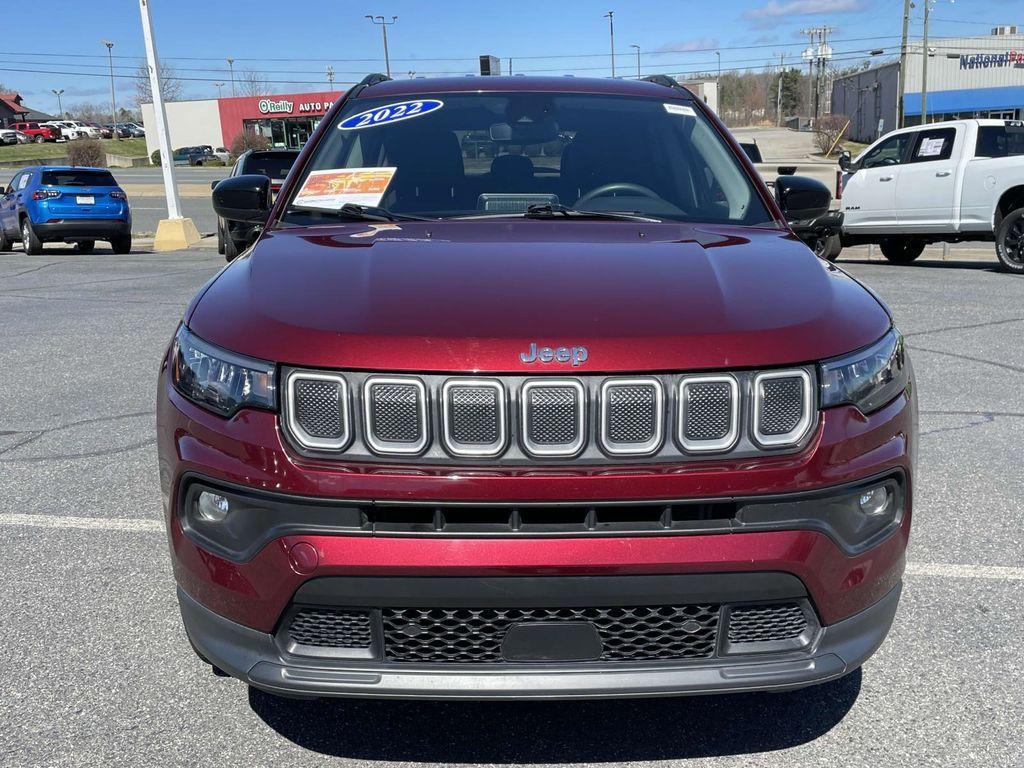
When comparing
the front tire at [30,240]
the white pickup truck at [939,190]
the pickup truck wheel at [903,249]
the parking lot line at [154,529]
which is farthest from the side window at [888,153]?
the front tire at [30,240]

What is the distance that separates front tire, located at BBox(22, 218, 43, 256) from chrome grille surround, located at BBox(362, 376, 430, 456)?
18.1 metres

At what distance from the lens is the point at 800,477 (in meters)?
2.23

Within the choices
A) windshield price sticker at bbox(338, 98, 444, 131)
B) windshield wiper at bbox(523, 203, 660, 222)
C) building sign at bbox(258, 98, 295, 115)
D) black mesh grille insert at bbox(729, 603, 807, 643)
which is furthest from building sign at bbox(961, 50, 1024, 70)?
black mesh grille insert at bbox(729, 603, 807, 643)

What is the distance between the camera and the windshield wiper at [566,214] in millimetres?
3424

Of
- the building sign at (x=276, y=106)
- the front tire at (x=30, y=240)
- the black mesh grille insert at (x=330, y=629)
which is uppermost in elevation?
the building sign at (x=276, y=106)

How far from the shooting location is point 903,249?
14555mm

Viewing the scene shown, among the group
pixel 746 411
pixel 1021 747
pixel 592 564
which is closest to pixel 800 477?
pixel 746 411

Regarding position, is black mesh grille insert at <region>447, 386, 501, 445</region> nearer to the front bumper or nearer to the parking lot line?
the front bumper

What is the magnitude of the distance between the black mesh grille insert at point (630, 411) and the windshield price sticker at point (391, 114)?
7.09 ft

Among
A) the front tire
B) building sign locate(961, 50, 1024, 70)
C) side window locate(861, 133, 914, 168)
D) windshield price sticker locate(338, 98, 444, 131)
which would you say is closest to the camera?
windshield price sticker locate(338, 98, 444, 131)

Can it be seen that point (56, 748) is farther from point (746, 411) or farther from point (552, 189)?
point (552, 189)

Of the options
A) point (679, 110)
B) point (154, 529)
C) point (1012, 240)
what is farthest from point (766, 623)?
point (1012, 240)

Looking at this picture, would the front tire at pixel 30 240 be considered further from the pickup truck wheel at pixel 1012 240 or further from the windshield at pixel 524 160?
the windshield at pixel 524 160

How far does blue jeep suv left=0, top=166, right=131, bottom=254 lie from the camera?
1803 cm
